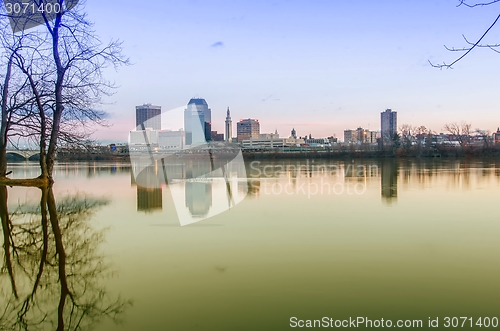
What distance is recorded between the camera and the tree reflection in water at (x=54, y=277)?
4570 millimetres

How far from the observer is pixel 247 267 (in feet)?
20.4

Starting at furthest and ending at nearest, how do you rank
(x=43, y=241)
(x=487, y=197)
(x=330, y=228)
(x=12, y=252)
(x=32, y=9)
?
(x=32, y=9) < (x=487, y=197) < (x=330, y=228) < (x=43, y=241) < (x=12, y=252)

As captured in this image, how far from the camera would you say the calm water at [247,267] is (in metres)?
4.56

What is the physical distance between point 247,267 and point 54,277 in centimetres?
267

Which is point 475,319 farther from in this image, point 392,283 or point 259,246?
point 259,246

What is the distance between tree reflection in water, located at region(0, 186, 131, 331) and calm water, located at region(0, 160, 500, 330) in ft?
0.08

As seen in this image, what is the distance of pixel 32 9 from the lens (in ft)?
58.4

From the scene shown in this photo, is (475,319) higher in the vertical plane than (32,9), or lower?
lower

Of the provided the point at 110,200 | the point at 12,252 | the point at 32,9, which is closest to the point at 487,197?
the point at 110,200

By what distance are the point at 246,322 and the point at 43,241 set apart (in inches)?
213

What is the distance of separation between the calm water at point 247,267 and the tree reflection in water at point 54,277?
23mm

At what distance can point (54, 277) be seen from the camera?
5887 mm

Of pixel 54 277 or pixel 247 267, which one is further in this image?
pixel 247 267

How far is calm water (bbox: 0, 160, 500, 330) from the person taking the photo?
4560mm
